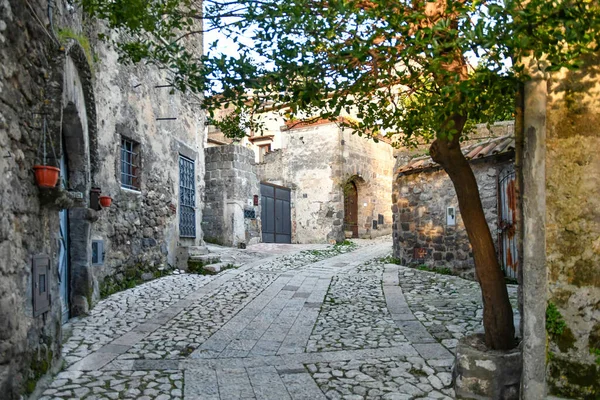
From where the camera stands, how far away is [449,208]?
822cm

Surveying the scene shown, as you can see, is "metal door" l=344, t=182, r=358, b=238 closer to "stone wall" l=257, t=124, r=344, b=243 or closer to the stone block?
"stone wall" l=257, t=124, r=344, b=243

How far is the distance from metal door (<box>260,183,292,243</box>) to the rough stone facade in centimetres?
31

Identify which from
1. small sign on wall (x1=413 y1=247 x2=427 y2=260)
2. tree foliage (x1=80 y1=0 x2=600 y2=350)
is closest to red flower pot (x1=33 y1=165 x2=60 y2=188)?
tree foliage (x1=80 y1=0 x2=600 y2=350)

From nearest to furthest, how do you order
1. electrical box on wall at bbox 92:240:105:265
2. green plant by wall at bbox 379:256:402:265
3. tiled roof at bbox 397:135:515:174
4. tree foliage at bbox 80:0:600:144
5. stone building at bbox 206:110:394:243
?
tree foliage at bbox 80:0:600:144 < electrical box on wall at bbox 92:240:105:265 < tiled roof at bbox 397:135:515:174 < green plant by wall at bbox 379:256:402:265 < stone building at bbox 206:110:394:243

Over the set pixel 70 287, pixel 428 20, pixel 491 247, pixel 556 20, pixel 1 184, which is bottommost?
pixel 70 287

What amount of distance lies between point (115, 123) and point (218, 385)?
4813 millimetres

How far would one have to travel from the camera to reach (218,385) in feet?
11.1

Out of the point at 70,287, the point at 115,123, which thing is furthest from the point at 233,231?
the point at 70,287

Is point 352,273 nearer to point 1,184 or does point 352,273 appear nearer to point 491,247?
point 491,247

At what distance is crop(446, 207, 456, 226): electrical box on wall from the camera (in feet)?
26.7

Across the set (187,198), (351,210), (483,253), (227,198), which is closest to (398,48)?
(483,253)

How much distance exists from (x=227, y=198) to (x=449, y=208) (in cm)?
610

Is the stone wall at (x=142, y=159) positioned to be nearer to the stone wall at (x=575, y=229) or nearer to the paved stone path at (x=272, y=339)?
the paved stone path at (x=272, y=339)

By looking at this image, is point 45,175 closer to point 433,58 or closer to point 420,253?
point 433,58
